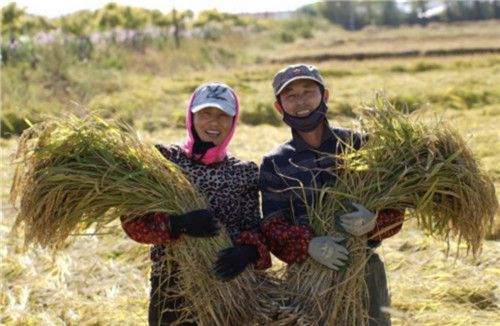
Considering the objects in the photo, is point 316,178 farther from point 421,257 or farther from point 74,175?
point 421,257

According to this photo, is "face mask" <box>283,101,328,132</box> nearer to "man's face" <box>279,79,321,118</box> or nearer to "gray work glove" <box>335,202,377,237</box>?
"man's face" <box>279,79,321,118</box>

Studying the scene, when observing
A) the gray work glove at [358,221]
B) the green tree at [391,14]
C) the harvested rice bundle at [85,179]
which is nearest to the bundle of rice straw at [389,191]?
the gray work glove at [358,221]

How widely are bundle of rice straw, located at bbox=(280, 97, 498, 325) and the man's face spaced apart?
202 mm

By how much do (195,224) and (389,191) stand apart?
63cm

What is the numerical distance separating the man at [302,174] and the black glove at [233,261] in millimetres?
122

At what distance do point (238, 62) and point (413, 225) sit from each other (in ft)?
55.5

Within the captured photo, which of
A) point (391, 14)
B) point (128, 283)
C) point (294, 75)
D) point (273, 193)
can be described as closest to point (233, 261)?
point (273, 193)

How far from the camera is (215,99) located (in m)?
2.50

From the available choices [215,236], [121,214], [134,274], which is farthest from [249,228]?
[134,274]

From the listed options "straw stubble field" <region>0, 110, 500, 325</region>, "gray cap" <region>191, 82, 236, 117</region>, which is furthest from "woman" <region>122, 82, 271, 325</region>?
"straw stubble field" <region>0, 110, 500, 325</region>

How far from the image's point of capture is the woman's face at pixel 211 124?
2508mm

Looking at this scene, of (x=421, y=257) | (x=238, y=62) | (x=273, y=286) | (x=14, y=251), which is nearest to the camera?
(x=273, y=286)

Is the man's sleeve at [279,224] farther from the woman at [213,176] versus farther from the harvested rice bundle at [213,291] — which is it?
the harvested rice bundle at [213,291]

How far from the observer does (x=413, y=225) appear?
15.6ft
